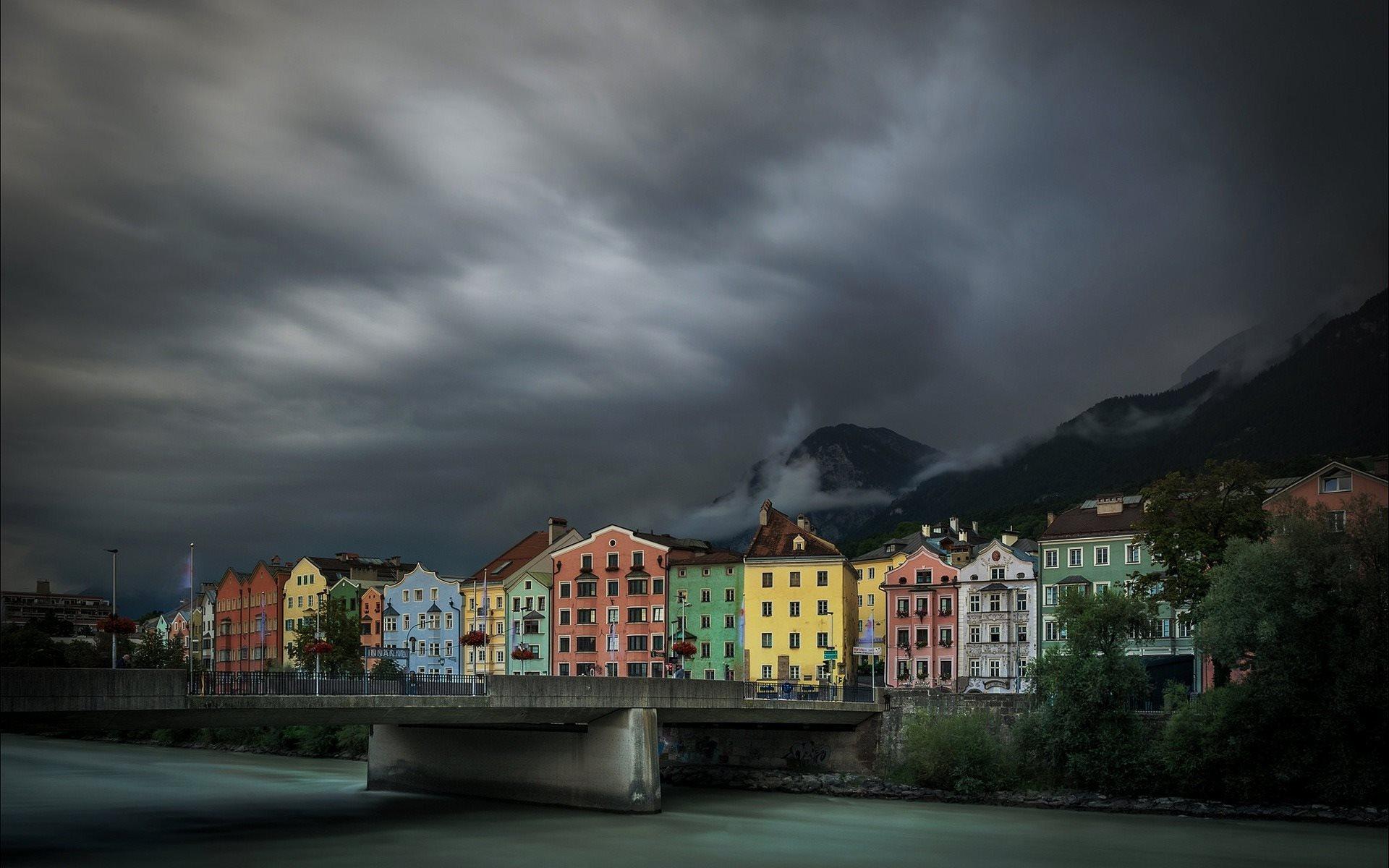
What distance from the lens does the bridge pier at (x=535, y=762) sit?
52.4 meters

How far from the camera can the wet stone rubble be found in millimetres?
50938

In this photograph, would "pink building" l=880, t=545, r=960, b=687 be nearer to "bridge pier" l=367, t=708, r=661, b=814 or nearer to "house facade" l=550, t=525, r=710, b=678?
"house facade" l=550, t=525, r=710, b=678

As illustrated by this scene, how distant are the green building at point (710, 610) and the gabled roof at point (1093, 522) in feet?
78.2

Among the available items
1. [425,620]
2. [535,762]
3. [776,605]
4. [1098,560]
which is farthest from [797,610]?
[535,762]

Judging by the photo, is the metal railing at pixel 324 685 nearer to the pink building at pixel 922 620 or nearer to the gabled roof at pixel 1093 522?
the pink building at pixel 922 620

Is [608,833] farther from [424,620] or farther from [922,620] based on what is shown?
[424,620]

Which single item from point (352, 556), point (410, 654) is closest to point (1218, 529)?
point (410, 654)

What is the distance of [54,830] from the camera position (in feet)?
159

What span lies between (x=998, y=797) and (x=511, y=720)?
2321cm

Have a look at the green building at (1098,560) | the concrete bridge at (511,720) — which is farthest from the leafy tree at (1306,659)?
the green building at (1098,560)

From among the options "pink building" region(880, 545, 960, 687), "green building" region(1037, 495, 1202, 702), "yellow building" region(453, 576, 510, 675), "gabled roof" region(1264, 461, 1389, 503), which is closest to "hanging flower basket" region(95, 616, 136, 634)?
"gabled roof" region(1264, 461, 1389, 503)

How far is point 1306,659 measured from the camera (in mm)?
51219

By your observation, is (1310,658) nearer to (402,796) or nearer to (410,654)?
(402,796)

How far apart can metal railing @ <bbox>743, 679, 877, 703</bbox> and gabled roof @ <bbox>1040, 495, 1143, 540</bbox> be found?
19814mm
